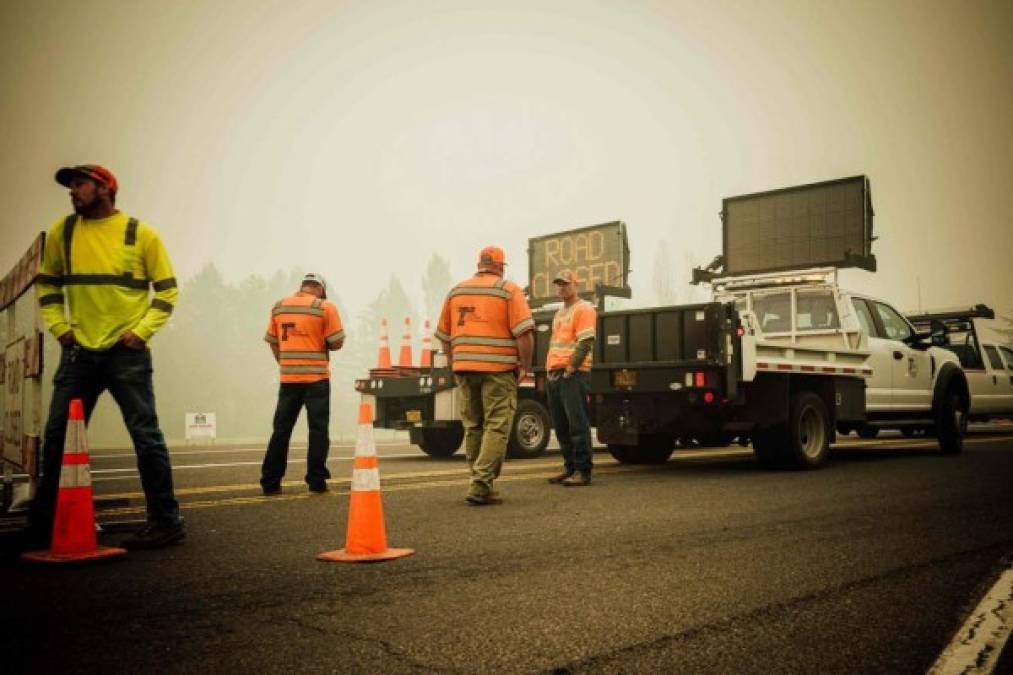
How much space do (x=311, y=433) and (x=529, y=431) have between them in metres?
5.31

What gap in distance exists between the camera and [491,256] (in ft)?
22.6

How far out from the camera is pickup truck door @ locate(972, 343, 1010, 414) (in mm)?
16797

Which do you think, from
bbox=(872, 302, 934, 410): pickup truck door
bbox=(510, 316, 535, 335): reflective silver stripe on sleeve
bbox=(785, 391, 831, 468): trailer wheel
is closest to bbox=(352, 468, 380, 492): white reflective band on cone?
bbox=(510, 316, 535, 335): reflective silver stripe on sleeve

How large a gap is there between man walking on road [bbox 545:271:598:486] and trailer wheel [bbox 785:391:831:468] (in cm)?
265

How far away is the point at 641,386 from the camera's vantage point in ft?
30.9

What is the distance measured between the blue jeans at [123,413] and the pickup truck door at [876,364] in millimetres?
9107

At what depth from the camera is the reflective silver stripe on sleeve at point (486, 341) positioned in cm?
676

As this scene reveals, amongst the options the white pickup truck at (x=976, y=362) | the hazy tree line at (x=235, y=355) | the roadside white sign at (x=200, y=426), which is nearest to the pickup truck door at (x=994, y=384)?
the white pickup truck at (x=976, y=362)

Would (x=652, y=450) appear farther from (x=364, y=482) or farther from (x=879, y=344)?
(x=364, y=482)

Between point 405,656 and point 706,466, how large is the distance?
27.3 feet

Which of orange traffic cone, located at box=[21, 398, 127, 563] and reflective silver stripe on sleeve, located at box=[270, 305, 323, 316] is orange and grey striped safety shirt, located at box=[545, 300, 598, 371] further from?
orange traffic cone, located at box=[21, 398, 127, 563]

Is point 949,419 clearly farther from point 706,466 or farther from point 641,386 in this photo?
point 641,386

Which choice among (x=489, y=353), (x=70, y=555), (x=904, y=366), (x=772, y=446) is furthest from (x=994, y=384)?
(x=70, y=555)

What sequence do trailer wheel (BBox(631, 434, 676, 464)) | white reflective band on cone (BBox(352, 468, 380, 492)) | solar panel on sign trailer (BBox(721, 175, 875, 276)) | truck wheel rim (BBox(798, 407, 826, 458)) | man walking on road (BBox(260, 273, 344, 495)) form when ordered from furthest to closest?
solar panel on sign trailer (BBox(721, 175, 875, 276)) < trailer wheel (BBox(631, 434, 676, 464)) < truck wheel rim (BBox(798, 407, 826, 458)) < man walking on road (BBox(260, 273, 344, 495)) < white reflective band on cone (BBox(352, 468, 380, 492))
